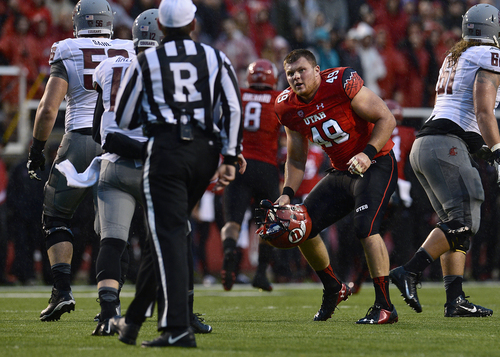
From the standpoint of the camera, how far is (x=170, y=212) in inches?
149

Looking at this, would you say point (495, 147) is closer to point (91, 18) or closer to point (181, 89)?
point (181, 89)

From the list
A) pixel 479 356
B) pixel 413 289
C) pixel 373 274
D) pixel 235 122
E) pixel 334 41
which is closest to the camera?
pixel 479 356

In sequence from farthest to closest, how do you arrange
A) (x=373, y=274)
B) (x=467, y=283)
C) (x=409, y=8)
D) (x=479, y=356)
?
(x=409, y=8) → (x=467, y=283) → (x=373, y=274) → (x=479, y=356)

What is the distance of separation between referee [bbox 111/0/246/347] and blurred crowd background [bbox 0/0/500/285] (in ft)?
16.0

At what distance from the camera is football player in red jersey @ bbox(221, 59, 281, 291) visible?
26.1ft

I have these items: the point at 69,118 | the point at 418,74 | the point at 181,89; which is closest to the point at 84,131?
the point at 69,118

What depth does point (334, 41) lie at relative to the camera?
13.3 meters

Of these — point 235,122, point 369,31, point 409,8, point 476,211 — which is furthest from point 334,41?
point 235,122

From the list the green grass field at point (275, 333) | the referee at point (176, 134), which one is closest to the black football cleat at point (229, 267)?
the green grass field at point (275, 333)

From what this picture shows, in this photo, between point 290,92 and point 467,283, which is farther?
point 467,283

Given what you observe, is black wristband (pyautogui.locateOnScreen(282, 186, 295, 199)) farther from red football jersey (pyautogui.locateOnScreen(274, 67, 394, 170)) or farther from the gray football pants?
the gray football pants

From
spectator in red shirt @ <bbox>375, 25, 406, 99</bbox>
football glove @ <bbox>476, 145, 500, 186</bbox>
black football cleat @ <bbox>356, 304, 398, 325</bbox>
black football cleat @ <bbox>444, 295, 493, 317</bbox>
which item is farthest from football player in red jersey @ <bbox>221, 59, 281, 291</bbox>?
spectator in red shirt @ <bbox>375, 25, 406, 99</bbox>

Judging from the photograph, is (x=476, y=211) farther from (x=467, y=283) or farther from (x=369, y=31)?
(x=369, y=31)

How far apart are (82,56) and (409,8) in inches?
415
